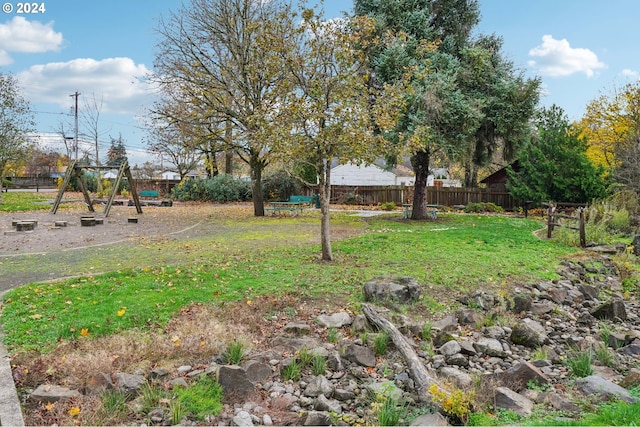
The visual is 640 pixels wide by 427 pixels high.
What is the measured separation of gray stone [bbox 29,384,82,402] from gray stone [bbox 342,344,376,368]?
2.56m

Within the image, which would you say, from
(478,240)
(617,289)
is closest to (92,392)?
(617,289)

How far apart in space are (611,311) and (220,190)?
25239mm

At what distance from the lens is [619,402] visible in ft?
12.1

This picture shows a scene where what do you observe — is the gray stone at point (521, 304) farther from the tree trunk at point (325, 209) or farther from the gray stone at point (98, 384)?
the gray stone at point (98, 384)

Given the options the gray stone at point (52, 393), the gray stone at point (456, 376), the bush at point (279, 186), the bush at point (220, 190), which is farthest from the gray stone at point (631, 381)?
the bush at point (220, 190)

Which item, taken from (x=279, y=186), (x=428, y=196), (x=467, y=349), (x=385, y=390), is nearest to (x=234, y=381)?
(x=385, y=390)

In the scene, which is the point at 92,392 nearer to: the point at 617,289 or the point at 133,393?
the point at 133,393

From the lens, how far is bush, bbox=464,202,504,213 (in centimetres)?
2281

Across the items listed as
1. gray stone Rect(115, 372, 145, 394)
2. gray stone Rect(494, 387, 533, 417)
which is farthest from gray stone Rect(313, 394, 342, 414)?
gray stone Rect(115, 372, 145, 394)

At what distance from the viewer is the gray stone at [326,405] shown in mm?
3752

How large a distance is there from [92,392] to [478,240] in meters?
10.2

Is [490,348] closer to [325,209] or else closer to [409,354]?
[409,354]

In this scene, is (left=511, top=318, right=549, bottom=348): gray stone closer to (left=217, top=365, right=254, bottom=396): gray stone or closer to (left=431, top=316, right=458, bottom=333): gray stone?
(left=431, top=316, right=458, bottom=333): gray stone

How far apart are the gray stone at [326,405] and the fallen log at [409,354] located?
78cm
